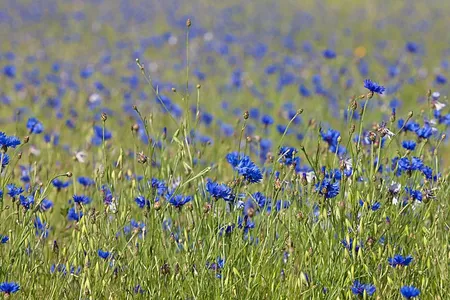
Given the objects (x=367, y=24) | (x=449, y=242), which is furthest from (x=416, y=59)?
(x=449, y=242)

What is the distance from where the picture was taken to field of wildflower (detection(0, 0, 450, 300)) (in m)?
2.41

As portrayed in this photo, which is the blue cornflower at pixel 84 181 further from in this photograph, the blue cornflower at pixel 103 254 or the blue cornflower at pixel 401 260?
the blue cornflower at pixel 401 260

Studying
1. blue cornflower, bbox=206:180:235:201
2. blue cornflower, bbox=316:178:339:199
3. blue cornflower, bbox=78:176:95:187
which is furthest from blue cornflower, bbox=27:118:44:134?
blue cornflower, bbox=316:178:339:199

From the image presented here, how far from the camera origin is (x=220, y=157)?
349 centimetres

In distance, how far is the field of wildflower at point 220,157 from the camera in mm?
2410

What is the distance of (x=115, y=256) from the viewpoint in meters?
2.55

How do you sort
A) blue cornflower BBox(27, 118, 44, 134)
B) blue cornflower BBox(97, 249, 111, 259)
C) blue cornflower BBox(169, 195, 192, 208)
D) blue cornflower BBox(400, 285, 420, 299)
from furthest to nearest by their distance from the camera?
blue cornflower BBox(27, 118, 44, 134) → blue cornflower BBox(169, 195, 192, 208) → blue cornflower BBox(97, 249, 111, 259) → blue cornflower BBox(400, 285, 420, 299)

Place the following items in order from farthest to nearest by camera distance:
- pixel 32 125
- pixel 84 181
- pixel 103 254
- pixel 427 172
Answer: pixel 32 125, pixel 84 181, pixel 427 172, pixel 103 254

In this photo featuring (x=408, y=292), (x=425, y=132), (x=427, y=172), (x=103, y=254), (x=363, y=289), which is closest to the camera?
(x=408, y=292)

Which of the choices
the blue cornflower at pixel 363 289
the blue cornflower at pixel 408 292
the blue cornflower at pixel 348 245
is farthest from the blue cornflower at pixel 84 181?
the blue cornflower at pixel 408 292

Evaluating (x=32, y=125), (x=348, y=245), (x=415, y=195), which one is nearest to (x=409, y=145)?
(x=415, y=195)

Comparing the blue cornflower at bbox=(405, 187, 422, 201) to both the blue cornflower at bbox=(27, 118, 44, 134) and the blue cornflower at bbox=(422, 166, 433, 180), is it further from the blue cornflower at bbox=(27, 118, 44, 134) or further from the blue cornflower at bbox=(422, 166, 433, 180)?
the blue cornflower at bbox=(27, 118, 44, 134)

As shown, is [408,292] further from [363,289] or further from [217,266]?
[217,266]

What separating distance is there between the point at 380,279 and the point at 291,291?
0.92 ft
